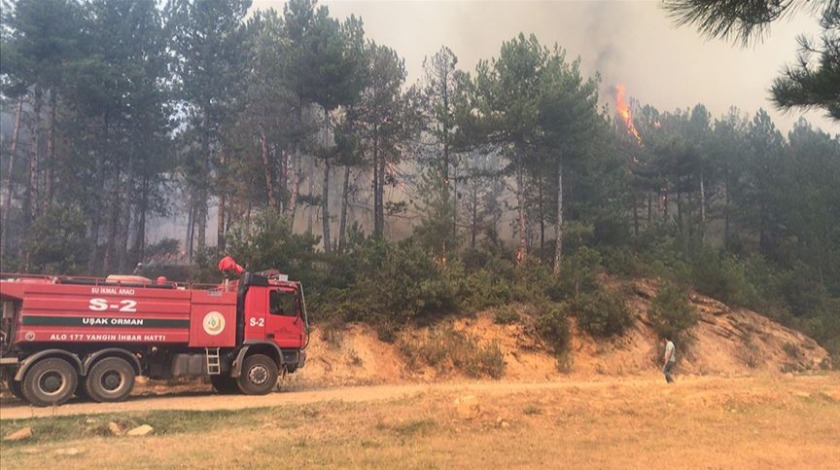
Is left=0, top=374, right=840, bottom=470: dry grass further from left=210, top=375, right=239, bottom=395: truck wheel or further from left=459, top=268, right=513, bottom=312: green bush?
left=459, top=268, right=513, bottom=312: green bush

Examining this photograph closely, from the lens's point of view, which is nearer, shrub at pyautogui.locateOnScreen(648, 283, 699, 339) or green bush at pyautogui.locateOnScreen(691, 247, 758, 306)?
shrub at pyautogui.locateOnScreen(648, 283, 699, 339)

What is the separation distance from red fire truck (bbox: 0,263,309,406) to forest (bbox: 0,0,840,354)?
6713 mm

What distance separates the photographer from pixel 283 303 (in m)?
16.0

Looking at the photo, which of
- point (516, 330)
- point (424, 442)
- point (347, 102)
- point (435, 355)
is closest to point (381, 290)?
point (435, 355)

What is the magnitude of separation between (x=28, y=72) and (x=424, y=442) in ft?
83.0

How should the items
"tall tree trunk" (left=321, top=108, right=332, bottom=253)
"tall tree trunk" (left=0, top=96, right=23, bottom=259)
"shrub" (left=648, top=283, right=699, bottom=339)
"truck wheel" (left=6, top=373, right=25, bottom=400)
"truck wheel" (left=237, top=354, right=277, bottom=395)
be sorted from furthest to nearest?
1. "tall tree trunk" (left=321, top=108, right=332, bottom=253)
2. "shrub" (left=648, top=283, right=699, bottom=339)
3. "tall tree trunk" (left=0, top=96, right=23, bottom=259)
4. "truck wheel" (left=237, top=354, right=277, bottom=395)
5. "truck wheel" (left=6, top=373, right=25, bottom=400)

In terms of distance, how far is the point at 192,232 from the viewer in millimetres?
38219

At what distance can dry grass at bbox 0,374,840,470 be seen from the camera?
288 inches

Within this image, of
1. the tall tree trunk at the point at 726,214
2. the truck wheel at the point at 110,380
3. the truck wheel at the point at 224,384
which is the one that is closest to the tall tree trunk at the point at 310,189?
the truck wheel at the point at 224,384

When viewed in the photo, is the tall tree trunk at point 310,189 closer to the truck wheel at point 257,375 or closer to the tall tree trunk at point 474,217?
the tall tree trunk at point 474,217

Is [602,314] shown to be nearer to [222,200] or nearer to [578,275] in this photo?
[578,275]

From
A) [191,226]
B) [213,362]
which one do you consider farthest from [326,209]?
[213,362]

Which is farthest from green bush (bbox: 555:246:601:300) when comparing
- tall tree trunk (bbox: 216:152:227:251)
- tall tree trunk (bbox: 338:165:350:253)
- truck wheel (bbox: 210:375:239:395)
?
tall tree trunk (bbox: 216:152:227:251)

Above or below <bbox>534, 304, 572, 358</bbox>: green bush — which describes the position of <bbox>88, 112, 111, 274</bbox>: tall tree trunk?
above
